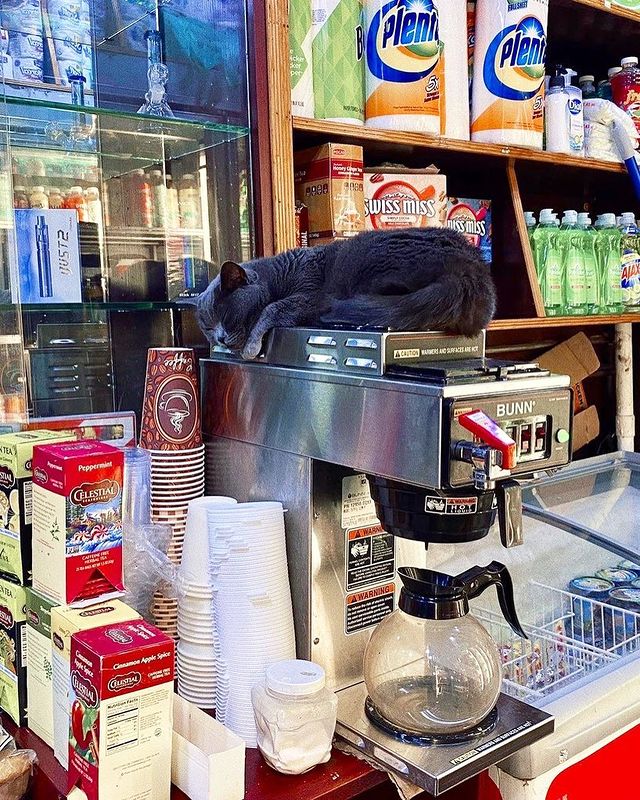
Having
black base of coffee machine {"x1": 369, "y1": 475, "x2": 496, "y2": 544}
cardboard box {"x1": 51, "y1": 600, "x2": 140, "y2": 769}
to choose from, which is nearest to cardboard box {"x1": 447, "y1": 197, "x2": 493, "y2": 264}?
black base of coffee machine {"x1": 369, "y1": 475, "x2": 496, "y2": 544}

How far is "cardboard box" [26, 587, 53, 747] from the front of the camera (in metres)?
0.97

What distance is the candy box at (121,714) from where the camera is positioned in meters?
0.81

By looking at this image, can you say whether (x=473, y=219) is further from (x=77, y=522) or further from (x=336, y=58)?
(x=77, y=522)

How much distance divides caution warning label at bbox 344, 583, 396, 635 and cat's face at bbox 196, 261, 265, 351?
1.40 ft

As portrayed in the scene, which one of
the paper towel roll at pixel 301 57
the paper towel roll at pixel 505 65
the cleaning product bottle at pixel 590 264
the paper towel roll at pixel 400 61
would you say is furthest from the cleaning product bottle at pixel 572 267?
the paper towel roll at pixel 301 57

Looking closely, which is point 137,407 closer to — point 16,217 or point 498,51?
point 16,217

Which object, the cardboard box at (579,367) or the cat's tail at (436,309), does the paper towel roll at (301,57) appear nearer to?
the cat's tail at (436,309)

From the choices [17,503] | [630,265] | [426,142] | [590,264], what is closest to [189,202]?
[426,142]

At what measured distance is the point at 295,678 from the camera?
0.96 meters

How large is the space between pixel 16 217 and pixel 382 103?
2.56ft

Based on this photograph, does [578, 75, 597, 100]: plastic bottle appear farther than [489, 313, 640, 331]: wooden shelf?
Yes

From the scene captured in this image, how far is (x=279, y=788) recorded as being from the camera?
3.03 ft

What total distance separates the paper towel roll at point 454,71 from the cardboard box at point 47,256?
88cm

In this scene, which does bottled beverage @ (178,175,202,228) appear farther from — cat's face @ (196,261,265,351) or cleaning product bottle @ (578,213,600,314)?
cleaning product bottle @ (578,213,600,314)
